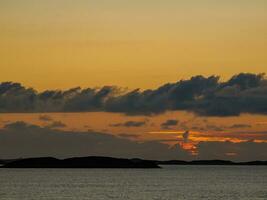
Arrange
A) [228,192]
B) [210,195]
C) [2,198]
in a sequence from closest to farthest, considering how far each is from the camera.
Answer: [2,198] → [210,195] → [228,192]

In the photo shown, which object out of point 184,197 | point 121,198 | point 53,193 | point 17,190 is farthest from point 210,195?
point 17,190

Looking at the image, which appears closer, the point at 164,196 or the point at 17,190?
the point at 164,196

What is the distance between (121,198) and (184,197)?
12.2 m

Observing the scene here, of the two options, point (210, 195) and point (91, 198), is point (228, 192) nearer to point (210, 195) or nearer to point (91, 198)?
point (210, 195)

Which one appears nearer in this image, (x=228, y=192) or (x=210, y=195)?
(x=210, y=195)

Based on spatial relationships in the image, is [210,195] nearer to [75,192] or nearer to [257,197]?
[257,197]

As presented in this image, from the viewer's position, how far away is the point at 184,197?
14312 cm

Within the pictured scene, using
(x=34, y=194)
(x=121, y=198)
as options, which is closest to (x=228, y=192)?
(x=121, y=198)

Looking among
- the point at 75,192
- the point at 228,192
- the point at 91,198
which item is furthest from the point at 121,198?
the point at 228,192

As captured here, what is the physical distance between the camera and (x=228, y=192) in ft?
523

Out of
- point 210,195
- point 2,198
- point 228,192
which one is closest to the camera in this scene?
point 2,198

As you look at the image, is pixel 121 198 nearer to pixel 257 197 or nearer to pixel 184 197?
pixel 184 197

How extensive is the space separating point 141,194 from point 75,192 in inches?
571

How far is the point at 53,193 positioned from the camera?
153 meters
